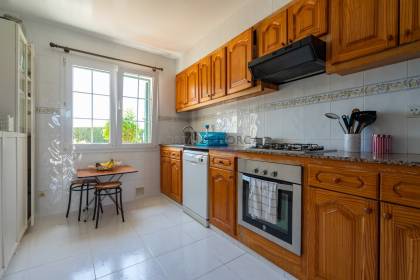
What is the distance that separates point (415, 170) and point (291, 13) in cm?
146

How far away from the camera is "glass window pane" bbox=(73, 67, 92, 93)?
8.88 ft

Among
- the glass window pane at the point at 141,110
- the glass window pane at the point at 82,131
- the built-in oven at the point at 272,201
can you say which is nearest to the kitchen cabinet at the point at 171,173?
the glass window pane at the point at 141,110

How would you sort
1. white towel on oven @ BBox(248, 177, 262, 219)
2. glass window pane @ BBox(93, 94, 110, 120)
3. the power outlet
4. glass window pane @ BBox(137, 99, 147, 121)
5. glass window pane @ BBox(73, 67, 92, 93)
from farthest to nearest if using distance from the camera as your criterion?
glass window pane @ BBox(137, 99, 147, 121)
glass window pane @ BBox(93, 94, 110, 120)
glass window pane @ BBox(73, 67, 92, 93)
white towel on oven @ BBox(248, 177, 262, 219)
the power outlet

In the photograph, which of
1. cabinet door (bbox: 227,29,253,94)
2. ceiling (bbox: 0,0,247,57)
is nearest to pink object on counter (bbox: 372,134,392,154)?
cabinet door (bbox: 227,29,253,94)

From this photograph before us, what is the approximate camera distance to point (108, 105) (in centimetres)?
296

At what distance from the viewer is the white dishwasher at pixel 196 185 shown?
7.11 ft

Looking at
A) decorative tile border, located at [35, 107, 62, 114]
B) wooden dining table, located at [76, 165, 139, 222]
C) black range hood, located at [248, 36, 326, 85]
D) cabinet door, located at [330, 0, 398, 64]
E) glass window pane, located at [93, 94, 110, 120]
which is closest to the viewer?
cabinet door, located at [330, 0, 398, 64]

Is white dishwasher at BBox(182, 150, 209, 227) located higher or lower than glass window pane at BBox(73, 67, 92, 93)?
lower

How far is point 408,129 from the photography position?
4.25ft

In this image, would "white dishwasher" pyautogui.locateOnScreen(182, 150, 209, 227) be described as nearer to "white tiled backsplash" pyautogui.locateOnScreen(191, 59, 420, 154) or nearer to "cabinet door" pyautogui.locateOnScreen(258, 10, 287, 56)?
"white tiled backsplash" pyautogui.locateOnScreen(191, 59, 420, 154)

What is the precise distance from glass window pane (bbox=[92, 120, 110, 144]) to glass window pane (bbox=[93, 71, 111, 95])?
0.46 m

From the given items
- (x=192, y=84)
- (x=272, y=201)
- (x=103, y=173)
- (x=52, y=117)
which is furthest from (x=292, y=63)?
(x=52, y=117)

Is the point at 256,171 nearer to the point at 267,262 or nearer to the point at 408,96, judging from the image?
the point at 267,262

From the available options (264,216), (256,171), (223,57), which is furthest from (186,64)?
(264,216)
